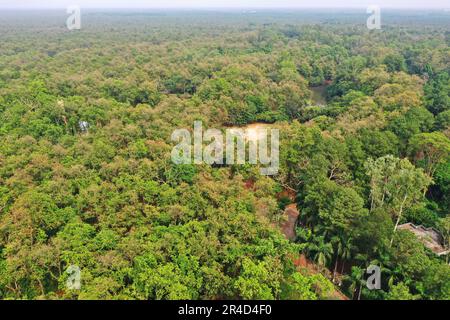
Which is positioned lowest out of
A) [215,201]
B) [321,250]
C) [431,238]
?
[431,238]

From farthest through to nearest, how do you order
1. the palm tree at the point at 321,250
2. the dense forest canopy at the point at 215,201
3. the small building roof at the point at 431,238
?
the small building roof at the point at 431,238 < the palm tree at the point at 321,250 < the dense forest canopy at the point at 215,201

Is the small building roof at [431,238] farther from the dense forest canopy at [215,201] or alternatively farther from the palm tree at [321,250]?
the palm tree at [321,250]

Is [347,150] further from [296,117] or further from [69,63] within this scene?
[69,63]

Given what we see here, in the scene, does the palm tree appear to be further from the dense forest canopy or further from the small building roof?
the small building roof

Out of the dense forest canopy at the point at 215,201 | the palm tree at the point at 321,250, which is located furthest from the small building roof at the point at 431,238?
the palm tree at the point at 321,250

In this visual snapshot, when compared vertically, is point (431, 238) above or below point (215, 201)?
below

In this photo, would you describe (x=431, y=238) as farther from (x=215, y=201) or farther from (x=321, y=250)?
(x=215, y=201)

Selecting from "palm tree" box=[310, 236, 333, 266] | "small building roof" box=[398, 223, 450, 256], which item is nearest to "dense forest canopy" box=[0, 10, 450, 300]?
"palm tree" box=[310, 236, 333, 266]

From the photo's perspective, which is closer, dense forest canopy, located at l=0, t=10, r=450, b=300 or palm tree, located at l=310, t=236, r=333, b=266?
dense forest canopy, located at l=0, t=10, r=450, b=300

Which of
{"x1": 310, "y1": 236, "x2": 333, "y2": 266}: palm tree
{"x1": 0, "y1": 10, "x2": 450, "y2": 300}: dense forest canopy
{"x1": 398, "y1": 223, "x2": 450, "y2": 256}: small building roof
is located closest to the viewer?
{"x1": 0, "y1": 10, "x2": 450, "y2": 300}: dense forest canopy

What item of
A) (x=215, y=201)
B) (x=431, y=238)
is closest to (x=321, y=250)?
(x=215, y=201)
